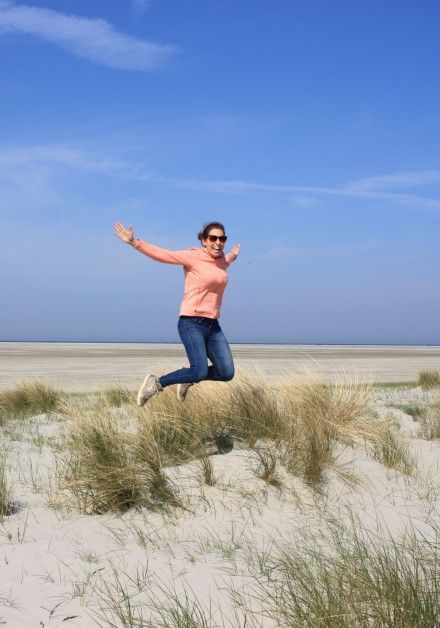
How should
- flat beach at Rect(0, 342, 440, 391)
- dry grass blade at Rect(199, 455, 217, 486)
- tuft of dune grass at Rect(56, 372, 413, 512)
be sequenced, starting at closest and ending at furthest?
1. tuft of dune grass at Rect(56, 372, 413, 512)
2. dry grass blade at Rect(199, 455, 217, 486)
3. flat beach at Rect(0, 342, 440, 391)

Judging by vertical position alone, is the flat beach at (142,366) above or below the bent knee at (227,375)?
below

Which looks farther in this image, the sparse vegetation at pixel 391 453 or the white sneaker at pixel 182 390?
the white sneaker at pixel 182 390

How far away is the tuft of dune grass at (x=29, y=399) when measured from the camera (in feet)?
32.6

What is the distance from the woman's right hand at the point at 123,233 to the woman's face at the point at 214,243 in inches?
28.7

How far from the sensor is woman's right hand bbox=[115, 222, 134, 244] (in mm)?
6414

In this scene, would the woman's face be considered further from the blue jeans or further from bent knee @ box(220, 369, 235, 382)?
bent knee @ box(220, 369, 235, 382)

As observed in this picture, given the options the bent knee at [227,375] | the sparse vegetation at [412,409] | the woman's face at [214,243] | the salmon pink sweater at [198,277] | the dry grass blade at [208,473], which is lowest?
the sparse vegetation at [412,409]

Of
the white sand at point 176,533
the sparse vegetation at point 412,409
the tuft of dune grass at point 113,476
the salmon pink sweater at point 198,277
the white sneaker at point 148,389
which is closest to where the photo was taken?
the white sand at point 176,533

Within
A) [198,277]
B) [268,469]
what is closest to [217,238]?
[198,277]

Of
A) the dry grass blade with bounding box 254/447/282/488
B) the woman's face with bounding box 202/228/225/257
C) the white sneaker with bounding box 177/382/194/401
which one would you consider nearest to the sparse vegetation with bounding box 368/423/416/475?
the dry grass blade with bounding box 254/447/282/488

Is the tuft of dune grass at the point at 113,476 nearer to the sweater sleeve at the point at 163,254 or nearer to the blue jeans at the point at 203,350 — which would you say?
the blue jeans at the point at 203,350

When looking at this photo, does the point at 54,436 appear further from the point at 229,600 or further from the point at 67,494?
the point at 229,600

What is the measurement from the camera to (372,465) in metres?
5.96

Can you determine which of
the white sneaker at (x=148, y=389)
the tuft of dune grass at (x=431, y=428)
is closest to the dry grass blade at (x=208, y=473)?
the white sneaker at (x=148, y=389)
